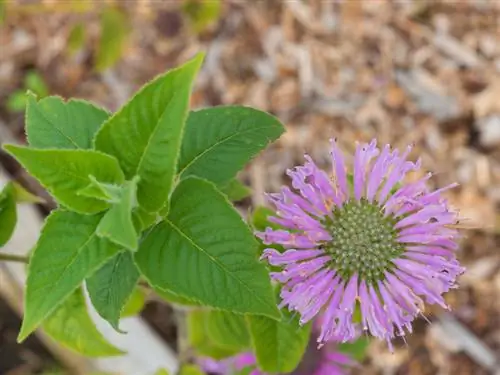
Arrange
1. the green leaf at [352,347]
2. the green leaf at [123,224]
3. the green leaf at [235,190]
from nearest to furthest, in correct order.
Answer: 1. the green leaf at [123,224]
2. the green leaf at [235,190]
3. the green leaf at [352,347]

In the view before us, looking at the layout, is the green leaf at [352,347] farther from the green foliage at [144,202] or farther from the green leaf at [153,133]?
the green leaf at [153,133]

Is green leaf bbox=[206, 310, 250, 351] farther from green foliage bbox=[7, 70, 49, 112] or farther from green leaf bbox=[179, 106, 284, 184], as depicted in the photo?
green foliage bbox=[7, 70, 49, 112]

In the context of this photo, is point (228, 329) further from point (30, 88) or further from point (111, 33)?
point (30, 88)

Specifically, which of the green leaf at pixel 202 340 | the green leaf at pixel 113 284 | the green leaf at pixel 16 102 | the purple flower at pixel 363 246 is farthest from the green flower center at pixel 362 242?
the green leaf at pixel 16 102

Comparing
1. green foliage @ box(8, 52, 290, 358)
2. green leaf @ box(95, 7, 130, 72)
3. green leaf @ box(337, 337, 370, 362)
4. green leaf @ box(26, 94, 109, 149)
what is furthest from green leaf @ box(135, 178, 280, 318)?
green leaf @ box(95, 7, 130, 72)

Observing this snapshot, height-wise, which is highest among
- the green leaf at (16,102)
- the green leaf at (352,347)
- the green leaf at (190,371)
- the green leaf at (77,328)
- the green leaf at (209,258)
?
the green leaf at (209,258)

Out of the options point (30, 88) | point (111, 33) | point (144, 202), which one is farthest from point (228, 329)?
point (30, 88)
